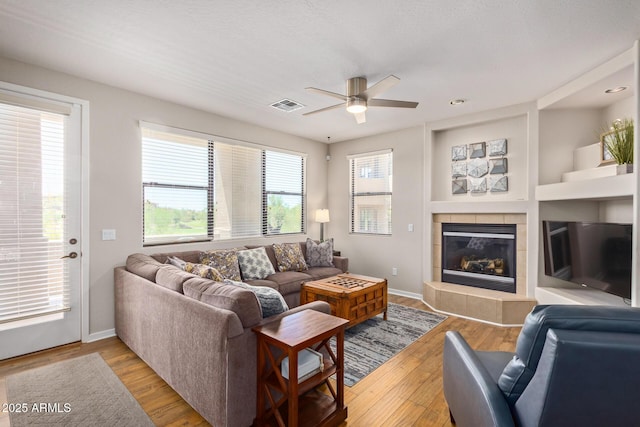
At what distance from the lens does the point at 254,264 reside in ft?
13.2

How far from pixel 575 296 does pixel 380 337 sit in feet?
7.14

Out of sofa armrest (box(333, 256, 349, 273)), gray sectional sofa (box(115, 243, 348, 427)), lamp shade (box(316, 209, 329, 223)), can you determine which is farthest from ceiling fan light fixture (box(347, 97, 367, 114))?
Result: lamp shade (box(316, 209, 329, 223))

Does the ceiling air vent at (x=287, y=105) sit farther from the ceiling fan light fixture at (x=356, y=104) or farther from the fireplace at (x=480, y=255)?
the fireplace at (x=480, y=255)

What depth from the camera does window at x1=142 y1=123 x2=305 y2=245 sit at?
12.1ft

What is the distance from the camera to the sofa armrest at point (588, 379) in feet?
3.27

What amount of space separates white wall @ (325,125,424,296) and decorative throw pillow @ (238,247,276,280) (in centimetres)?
195

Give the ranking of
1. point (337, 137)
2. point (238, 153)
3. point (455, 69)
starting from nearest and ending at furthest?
point (455, 69) → point (238, 153) → point (337, 137)

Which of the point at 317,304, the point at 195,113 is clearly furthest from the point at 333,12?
the point at 195,113

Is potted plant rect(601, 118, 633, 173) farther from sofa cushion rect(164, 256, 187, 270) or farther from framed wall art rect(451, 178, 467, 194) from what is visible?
sofa cushion rect(164, 256, 187, 270)

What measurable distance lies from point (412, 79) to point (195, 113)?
2803 mm

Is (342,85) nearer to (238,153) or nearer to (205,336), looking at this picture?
(238,153)

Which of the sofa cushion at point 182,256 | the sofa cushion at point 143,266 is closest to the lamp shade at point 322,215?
the sofa cushion at point 182,256

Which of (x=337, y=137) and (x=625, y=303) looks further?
(x=337, y=137)

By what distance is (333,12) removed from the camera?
206 centimetres
